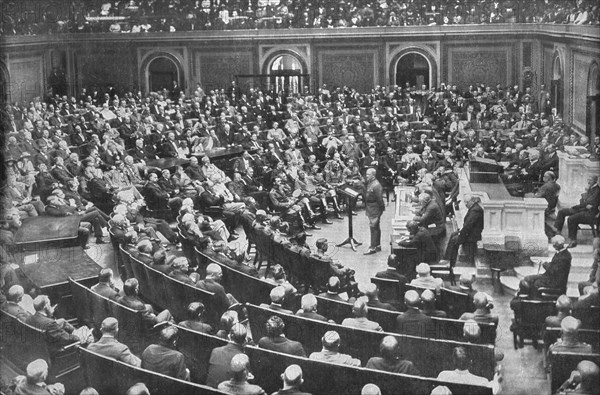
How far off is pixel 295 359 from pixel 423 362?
163cm

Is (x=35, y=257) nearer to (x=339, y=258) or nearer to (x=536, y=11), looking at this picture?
(x=339, y=258)

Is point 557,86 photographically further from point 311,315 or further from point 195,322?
point 195,322

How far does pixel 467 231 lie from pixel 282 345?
5731 millimetres

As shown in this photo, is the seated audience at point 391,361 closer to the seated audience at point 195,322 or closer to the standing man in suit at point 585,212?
the seated audience at point 195,322

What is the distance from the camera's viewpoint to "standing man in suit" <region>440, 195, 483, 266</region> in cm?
1357

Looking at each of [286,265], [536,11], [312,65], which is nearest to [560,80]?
[536,11]

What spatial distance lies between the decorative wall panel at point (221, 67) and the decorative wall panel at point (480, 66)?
26.6 ft

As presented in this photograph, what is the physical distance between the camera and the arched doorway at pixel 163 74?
110ft

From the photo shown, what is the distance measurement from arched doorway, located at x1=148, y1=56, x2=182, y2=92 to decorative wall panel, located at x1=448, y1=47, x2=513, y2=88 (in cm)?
1096

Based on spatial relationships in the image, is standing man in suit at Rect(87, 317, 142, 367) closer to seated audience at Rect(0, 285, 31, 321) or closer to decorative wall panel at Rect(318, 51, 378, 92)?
seated audience at Rect(0, 285, 31, 321)

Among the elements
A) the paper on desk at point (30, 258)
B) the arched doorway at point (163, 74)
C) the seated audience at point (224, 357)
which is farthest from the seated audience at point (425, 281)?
the arched doorway at point (163, 74)

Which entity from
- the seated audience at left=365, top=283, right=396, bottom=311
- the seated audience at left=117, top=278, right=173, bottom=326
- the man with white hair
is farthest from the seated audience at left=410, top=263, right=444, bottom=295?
A: the man with white hair

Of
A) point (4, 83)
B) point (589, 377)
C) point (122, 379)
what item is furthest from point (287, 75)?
point (589, 377)

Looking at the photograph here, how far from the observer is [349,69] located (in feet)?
109
